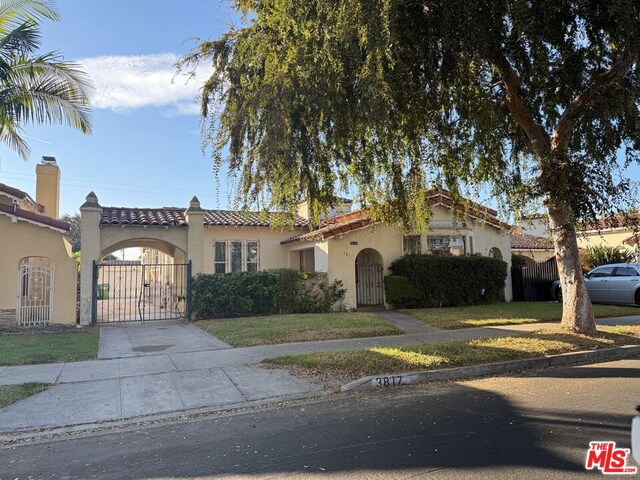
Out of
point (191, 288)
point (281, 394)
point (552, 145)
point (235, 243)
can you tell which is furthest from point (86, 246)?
point (552, 145)

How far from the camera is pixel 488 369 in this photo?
26.0ft

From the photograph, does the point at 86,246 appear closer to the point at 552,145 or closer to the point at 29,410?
the point at 29,410

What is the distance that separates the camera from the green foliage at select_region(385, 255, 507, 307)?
17234 mm

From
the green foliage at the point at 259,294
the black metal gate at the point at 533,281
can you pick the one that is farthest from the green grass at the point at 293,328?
the black metal gate at the point at 533,281

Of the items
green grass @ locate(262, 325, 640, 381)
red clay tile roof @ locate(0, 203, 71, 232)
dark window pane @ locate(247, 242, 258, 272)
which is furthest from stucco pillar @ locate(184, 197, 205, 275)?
green grass @ locate(262, 325, 640, 381)

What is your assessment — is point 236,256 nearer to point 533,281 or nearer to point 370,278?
point 370,278

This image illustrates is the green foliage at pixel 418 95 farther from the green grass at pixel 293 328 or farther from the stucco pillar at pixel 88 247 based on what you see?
the stucco pillar at pixel 88 247

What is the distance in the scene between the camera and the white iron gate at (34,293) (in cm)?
→ 1363

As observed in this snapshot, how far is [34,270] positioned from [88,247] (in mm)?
1623

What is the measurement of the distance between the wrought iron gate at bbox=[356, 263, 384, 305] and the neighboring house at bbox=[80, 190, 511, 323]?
4cm

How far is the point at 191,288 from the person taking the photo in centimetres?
1523

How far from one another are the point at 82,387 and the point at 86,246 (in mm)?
8708

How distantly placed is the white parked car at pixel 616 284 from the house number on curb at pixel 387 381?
14247mm

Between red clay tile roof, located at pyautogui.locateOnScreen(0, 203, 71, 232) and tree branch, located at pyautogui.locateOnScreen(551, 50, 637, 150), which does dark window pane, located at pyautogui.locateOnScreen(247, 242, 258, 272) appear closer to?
red clay tile roof, located at pyautogui.locateOnScreen(0, 203, 71, 232)
